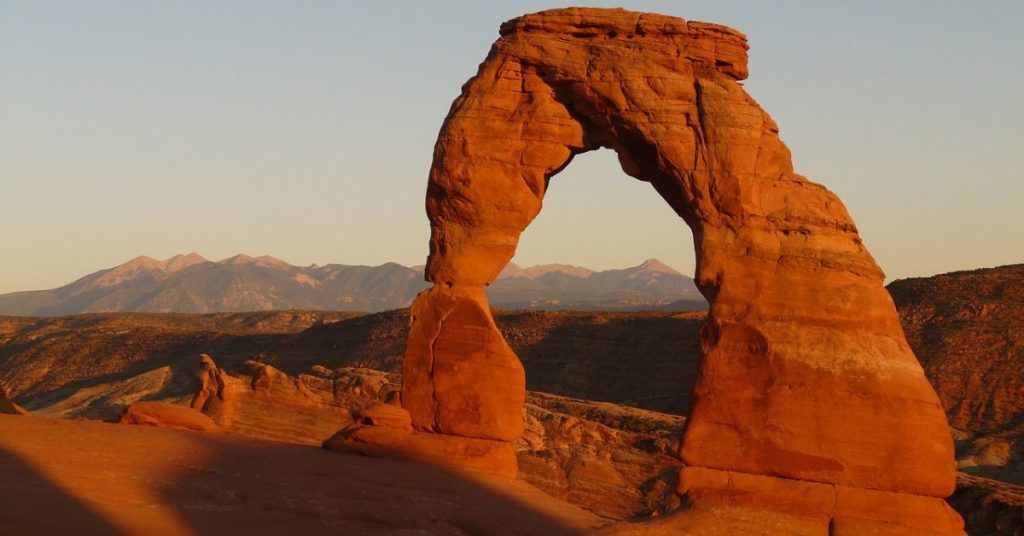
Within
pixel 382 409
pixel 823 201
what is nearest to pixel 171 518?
pixel 382 409

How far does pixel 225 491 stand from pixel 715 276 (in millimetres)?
7209

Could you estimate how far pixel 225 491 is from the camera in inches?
559

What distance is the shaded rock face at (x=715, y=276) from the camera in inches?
622

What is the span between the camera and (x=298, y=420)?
2498cm

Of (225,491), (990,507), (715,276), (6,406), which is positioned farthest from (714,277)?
(6,406)

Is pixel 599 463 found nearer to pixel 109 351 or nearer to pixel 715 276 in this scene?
pixel 715 276

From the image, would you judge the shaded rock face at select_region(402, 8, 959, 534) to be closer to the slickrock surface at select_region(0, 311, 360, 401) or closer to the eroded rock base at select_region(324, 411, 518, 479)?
the eroded rock base at select_region(324, 411, 518, 479)

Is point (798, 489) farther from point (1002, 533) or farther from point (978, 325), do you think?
point (978, 325)

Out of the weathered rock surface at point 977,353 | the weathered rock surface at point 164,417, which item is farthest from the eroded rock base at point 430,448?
the weathered rock surface at point 977,353

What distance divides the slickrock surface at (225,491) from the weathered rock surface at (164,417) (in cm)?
112

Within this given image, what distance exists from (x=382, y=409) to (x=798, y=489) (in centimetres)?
622

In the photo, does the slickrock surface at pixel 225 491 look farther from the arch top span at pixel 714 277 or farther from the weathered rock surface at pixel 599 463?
the weathered rock surface at pixel 599 463

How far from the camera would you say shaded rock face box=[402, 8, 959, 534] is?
622 inches

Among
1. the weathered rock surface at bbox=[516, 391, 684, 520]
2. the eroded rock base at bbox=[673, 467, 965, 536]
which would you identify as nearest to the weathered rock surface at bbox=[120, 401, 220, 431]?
the weathered rock surface at bbox=[516, 391, 684, 520]
